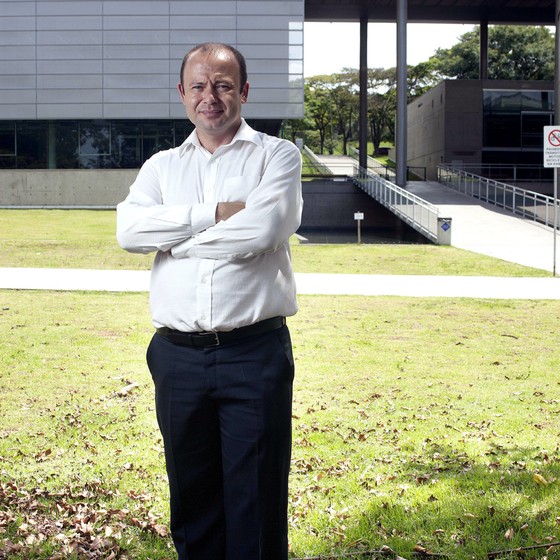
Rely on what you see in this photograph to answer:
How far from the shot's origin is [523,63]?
84.8 m

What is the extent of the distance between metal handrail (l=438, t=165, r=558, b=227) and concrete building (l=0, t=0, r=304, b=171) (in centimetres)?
938

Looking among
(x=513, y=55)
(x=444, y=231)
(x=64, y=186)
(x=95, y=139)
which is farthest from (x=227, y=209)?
(x=513, y=55)

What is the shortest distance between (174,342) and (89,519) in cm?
180

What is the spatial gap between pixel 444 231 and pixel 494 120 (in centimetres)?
2960

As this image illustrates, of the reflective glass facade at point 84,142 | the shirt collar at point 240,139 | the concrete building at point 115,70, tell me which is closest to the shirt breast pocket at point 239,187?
the shirt collar at point 240,139

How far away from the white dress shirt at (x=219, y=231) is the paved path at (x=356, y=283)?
1122 centimetres

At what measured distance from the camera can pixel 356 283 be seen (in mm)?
15969

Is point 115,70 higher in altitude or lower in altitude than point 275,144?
higher

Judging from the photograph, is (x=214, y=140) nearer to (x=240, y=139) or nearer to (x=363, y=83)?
(x=240, y=139)

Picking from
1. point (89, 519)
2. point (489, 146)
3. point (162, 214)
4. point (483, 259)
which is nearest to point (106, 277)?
point (483, 259)

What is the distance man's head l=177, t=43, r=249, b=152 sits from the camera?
313 cm

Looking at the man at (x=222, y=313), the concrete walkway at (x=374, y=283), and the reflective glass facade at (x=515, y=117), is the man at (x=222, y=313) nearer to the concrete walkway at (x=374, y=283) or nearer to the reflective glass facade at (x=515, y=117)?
the concrete walkway at (x=374, y=283)

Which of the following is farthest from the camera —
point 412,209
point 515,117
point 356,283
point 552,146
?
point 515,117

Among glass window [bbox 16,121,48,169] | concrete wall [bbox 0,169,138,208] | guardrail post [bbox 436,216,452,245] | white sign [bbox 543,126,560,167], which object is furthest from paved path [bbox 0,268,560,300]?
glass window [bbox 16,121,48,169]
